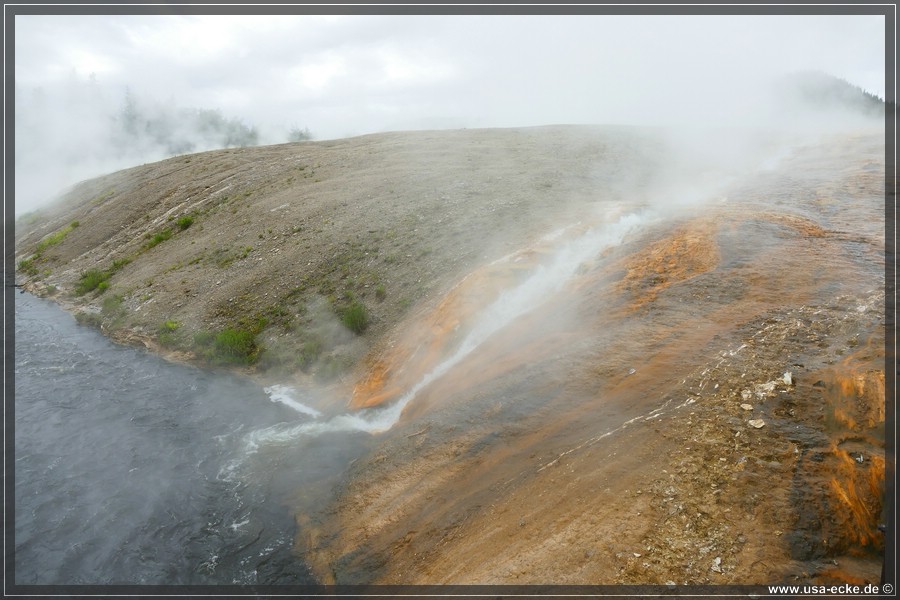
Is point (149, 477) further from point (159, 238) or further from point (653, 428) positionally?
point (159, 238)

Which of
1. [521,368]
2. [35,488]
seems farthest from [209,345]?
[521,368]

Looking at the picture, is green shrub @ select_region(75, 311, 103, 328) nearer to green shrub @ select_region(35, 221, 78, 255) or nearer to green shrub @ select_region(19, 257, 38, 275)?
green shrub @ select_region(19, 257, 38, 275)

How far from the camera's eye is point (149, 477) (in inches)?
447

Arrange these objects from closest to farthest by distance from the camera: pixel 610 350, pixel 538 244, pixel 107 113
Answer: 1. pixel 610 350
2. pixel 538 244
3. pixel 107 113

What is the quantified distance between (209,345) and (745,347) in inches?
633

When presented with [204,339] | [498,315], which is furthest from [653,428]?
[204,339]

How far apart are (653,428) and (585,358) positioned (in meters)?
2.47

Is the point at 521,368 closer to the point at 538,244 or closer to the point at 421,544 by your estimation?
the point at 421,544

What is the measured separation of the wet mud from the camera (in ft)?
Result: 22.2

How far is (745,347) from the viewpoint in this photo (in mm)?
9414

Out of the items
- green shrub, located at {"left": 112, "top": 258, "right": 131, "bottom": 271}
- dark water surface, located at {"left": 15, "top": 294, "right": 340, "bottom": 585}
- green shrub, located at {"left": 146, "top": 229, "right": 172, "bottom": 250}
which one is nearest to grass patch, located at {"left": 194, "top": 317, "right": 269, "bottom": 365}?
dark water surface, located at {"left": 15, "top": 294, "right": 340, "bottom": 585}

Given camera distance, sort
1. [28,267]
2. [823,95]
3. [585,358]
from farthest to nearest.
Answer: [823,95] < [28,267] < [585,358]

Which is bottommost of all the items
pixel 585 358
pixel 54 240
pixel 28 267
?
pixel 585 358

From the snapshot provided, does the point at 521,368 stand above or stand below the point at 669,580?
above
